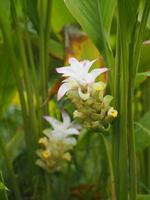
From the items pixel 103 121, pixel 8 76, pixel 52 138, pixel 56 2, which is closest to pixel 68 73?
pixel 103 121

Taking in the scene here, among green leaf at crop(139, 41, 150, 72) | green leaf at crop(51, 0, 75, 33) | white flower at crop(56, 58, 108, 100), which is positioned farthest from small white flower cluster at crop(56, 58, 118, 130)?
green leaf at crop(51, 0, 75, 33)

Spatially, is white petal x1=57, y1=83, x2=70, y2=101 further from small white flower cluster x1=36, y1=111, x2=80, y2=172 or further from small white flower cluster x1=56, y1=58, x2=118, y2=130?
small white flower cluster x1=36, y1=111, x2=80, y2=172

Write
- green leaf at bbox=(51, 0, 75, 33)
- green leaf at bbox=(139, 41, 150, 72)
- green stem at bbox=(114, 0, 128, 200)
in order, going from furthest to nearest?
green leaf at bbox=(51, 0, 75, 33), green leaf at bbox=(139, 41, 150, 72), green stem at bbox=(114, 0, 128, 200)

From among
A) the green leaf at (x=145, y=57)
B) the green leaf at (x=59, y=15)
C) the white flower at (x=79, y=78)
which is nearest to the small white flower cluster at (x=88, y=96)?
the white flower at (x=79, y=78)

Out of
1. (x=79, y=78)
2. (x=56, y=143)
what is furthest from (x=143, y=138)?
(x=79, y=78)

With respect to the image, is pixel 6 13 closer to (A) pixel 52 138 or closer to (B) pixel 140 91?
(A) pixel 52 138

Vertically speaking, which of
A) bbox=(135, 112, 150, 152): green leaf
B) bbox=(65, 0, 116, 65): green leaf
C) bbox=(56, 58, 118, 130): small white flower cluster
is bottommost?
bbox=(135, 112, 150, 152): green leaf

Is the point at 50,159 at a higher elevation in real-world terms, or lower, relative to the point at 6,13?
lower
